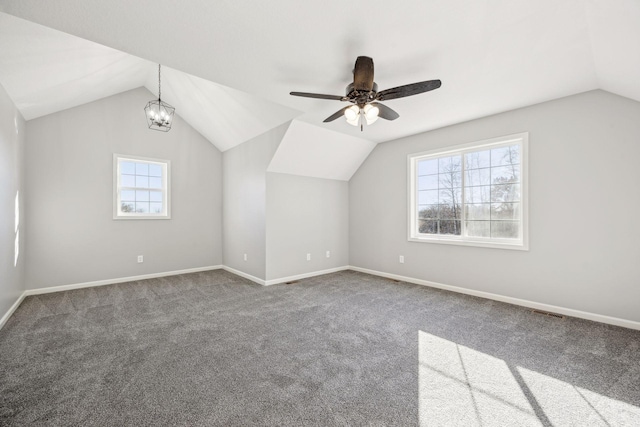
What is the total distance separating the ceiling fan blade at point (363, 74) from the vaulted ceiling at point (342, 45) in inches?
5.5

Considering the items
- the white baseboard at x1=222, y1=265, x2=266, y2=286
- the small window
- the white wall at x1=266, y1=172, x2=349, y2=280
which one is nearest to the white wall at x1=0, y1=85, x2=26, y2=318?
the small window

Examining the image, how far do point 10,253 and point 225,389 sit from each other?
3576mm

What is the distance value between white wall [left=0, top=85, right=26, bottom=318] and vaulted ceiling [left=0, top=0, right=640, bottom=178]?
14.0 inches

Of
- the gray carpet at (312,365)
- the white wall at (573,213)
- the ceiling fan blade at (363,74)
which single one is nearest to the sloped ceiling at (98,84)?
the ceiling fan blade at (363,74)

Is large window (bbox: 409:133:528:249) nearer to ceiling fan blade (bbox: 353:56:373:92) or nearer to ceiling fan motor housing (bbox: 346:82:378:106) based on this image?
ceiling fan motor housing (bbox: 346:82:378:106)

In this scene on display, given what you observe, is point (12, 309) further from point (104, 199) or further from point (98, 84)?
point (98, 84)

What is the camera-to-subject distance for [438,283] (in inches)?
173

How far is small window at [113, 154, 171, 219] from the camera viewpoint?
496 cm

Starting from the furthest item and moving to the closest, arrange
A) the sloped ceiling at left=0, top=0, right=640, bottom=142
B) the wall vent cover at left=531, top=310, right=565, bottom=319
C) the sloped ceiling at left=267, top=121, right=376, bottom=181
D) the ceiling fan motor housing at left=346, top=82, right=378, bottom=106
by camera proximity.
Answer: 1. the sloped ceiling at left=267, top=121, right=376, bottom=181
2. the wall vent cover at left=531, top=310, right=565, bottom=319
3. the ceiling fan motor housing at left=346, top=82, right=378, bottom=106
4. the sloped ceiling at left=0, top=0, right=640, bottom=142

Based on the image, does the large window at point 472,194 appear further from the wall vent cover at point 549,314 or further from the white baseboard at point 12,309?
the white baseboard at point 12,309

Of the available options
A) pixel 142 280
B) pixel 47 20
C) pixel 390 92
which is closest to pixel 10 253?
pixel 142 280

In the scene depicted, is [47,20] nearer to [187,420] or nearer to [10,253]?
[187,420]

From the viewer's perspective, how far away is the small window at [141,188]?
16.3ft

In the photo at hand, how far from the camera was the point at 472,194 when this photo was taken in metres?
4.14
